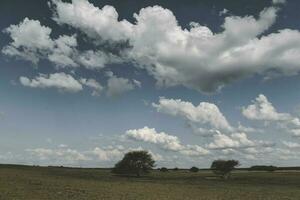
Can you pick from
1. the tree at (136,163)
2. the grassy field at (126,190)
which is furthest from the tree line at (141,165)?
the grassy field at (126,190)

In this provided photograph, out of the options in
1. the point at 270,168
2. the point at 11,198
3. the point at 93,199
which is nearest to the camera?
the point at 11,198

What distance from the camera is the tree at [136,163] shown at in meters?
134

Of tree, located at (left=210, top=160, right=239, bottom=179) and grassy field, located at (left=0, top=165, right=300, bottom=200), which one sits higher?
tree, located at (left=210, top=160, right=239, bottom=179)

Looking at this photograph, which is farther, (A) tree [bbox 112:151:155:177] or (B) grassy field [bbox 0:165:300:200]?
(A) tree [bbox 112:151:155:177]

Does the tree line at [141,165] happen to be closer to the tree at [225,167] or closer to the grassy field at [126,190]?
the tree at [225,167]

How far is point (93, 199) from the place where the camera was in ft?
130

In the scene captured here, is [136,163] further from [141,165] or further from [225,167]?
[225,167]

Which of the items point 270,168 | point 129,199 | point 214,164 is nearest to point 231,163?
point 214,164

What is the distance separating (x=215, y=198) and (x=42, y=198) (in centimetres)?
1942

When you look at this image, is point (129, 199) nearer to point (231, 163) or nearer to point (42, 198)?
point (42, 198)

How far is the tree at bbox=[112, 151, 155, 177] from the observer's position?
13388cm

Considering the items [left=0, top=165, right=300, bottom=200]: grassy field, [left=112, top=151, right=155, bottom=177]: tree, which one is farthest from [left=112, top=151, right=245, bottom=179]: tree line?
[left=0, top=165, right=300, bottom=200]: grassy field

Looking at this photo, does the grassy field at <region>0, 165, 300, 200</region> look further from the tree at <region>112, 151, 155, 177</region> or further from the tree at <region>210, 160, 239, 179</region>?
the tree at <region>210, 160, 239, 179</region>

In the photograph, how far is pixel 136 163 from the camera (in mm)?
133875
